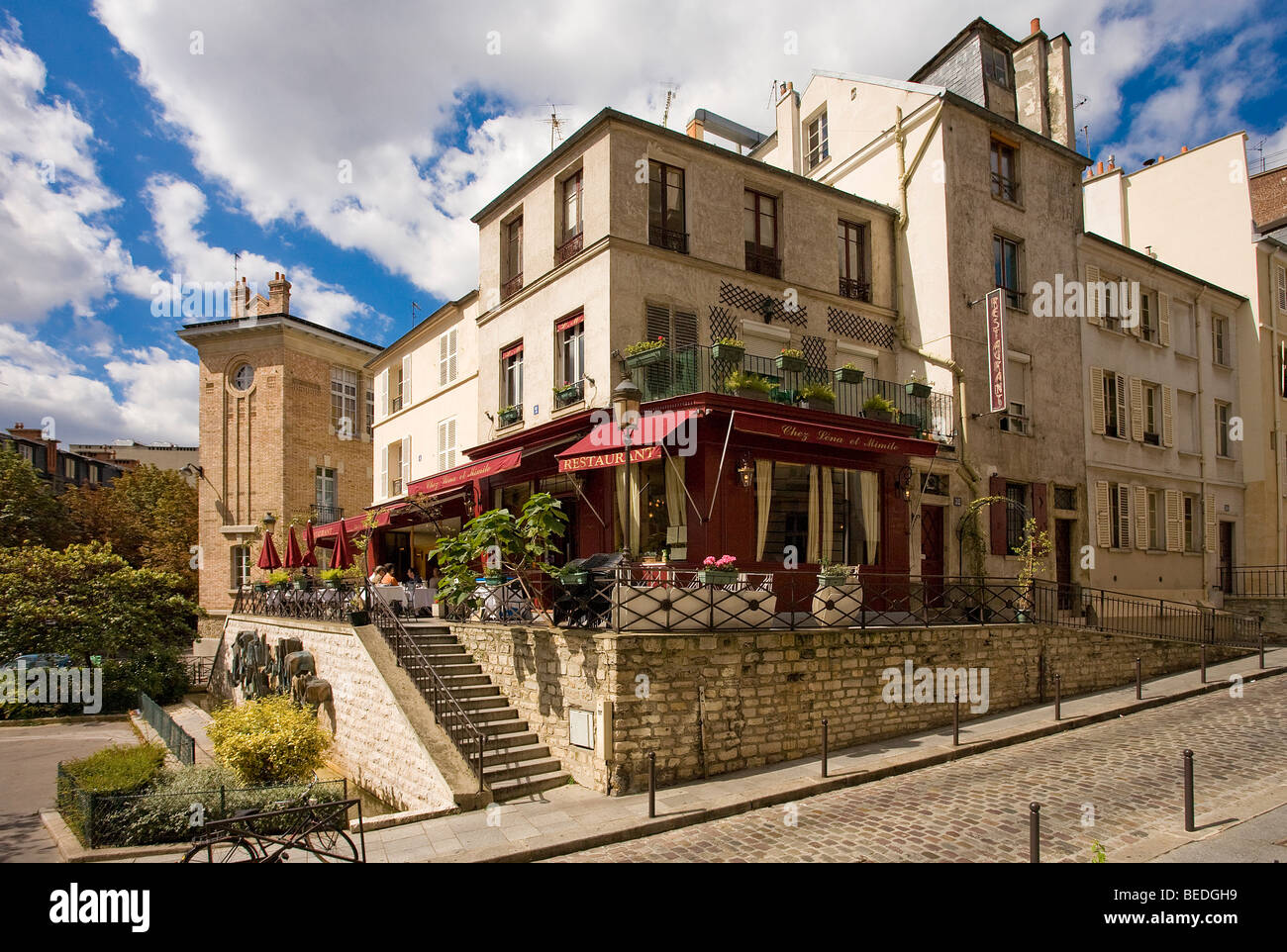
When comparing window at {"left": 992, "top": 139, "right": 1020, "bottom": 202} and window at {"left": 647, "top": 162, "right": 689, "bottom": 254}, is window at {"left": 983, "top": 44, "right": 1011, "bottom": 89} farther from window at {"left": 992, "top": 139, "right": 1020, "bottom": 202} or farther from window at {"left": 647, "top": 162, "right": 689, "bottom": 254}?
window at {"left": 647, "top": 162, "right": 689, "bottom": 254}

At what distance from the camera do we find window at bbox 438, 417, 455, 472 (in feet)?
71.3

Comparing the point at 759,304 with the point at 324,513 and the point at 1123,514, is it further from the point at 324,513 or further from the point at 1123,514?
the point at 324,513

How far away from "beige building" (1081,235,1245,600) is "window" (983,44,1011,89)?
4.61 meters

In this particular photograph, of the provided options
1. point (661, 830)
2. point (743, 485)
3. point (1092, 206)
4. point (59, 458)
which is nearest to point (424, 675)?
point (661, 830)

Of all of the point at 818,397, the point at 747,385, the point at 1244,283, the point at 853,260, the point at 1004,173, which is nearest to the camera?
the point at 747,385

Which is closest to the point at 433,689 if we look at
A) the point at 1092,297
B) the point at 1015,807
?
the point at 1015,807

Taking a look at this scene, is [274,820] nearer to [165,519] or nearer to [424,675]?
[424,675]

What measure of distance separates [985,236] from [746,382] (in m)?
8.40

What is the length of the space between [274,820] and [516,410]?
9936mm

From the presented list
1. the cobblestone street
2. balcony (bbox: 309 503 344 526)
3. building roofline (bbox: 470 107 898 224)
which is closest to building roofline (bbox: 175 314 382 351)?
balcony (bbox: 309 503 344 526)

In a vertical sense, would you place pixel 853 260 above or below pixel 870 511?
above

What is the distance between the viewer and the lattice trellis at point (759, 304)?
1638 centimetres

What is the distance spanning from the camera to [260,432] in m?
29.7

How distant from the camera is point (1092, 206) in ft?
89.1
